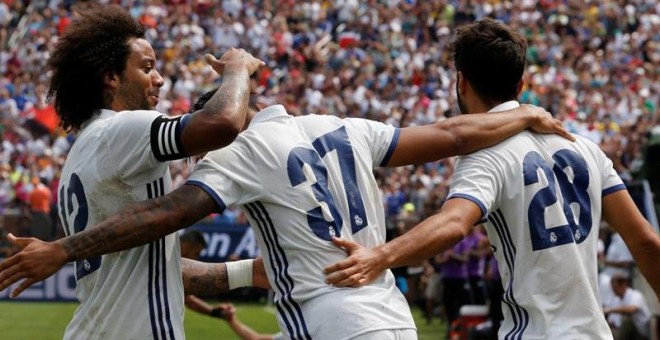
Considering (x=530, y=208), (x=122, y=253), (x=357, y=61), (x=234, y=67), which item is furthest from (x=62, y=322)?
(x=357, y=61)

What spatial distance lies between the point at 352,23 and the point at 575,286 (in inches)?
1087

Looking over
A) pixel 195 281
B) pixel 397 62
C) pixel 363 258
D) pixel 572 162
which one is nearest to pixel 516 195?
pixel 572 162

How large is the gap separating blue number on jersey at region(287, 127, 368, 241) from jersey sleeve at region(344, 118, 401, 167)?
0.12 metres

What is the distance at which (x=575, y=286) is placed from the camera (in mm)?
4879

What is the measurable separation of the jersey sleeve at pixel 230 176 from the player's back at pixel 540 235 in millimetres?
797

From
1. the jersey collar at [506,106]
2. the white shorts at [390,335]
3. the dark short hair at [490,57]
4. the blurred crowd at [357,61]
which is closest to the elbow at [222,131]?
the white shorts at [390,335]

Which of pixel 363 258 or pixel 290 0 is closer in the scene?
pixel 363 258

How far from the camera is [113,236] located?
4453mm

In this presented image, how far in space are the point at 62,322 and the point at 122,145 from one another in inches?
526

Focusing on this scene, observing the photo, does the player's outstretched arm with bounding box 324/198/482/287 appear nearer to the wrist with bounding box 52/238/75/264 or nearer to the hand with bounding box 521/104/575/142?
the hand with bounding box 521/104/575/142

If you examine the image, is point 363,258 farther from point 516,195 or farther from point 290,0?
point 290,0

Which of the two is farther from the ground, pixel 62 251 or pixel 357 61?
pixel 62 251

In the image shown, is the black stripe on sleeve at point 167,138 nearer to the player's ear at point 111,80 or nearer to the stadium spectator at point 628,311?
the player's ear at point 111,80

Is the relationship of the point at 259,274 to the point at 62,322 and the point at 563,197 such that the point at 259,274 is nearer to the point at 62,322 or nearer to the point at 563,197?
the point at 563,197
